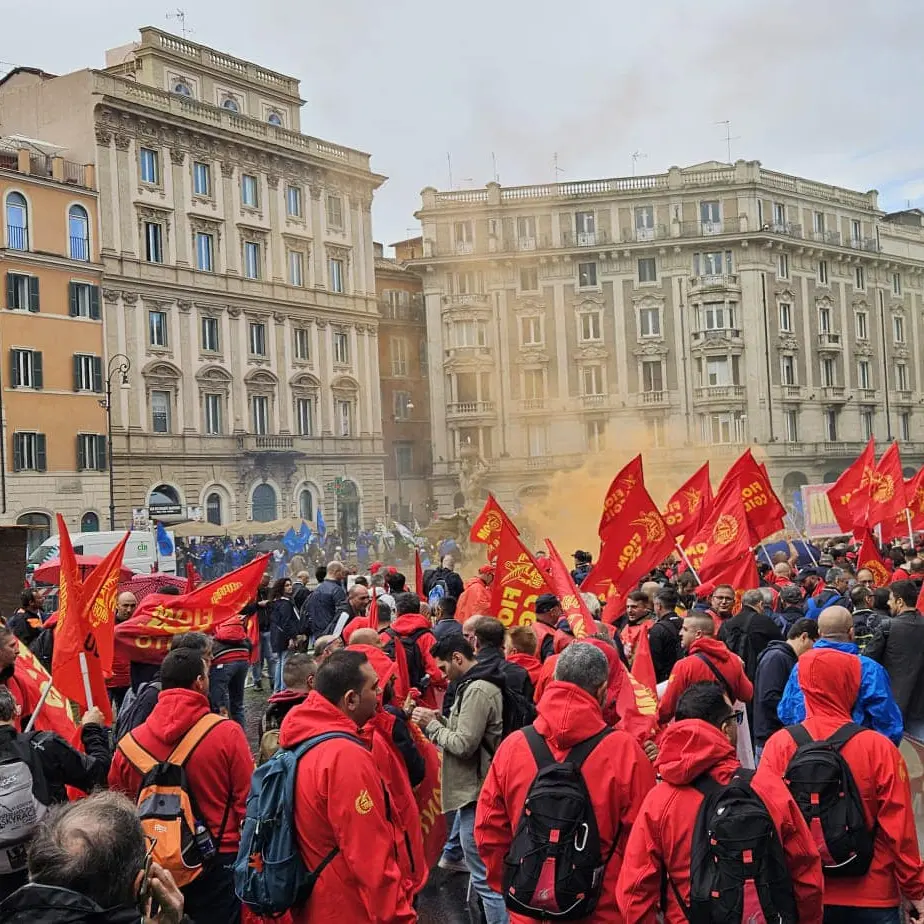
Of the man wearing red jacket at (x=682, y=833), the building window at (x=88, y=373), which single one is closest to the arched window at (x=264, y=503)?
the building window at (x=88, y=373)

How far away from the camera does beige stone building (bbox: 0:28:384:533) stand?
144 feet

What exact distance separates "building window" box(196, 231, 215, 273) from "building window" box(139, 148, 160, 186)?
2.82 metres

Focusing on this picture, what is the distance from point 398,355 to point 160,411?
1822 centimetres

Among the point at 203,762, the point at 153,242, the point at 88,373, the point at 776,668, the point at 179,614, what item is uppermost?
the point at 153,242

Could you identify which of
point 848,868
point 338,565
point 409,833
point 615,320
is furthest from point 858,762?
point 615,320

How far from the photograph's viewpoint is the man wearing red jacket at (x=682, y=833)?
13.2 feet

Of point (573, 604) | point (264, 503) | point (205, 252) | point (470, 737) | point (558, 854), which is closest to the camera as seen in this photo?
point (558, 854)

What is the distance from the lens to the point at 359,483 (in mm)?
53000

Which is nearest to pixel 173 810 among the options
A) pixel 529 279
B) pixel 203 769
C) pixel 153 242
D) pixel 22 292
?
pixel 203 769

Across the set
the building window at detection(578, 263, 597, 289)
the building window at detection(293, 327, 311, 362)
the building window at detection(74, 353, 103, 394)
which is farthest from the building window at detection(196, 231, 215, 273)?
the building window at detection(578, 263, 597, 289)

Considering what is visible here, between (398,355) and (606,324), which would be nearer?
(606,324)

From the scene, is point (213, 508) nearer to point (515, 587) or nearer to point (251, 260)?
Answer: point (251, 260)

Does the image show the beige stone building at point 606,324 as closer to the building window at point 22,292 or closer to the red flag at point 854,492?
the building window at point 22,292

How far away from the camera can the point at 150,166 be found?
148ft
